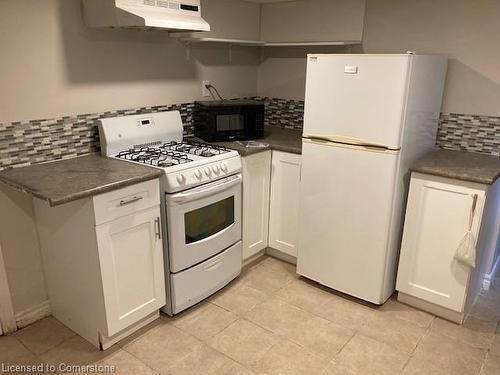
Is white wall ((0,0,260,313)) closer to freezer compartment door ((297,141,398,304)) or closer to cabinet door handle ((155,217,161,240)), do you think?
cabinet door handle ((155,217,161,240))

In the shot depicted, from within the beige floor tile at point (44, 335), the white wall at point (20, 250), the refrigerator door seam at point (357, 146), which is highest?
the refrigerator door seam at point (357, 146)

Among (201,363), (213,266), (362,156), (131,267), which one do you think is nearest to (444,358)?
(362,156)

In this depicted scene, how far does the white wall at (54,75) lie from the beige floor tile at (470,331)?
2311mm

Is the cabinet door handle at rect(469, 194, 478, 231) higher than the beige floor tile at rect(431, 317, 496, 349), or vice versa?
the cabinet door handle at rect(469, 194, 478, 231)

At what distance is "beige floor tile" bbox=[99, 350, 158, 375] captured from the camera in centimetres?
202

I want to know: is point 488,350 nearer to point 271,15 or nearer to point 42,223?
point 42,223

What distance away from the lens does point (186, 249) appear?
7.81 ft

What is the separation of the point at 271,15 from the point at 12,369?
3094 millimetres

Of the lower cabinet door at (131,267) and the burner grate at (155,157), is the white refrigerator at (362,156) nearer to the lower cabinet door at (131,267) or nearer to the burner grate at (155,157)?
the burner grate at (155,157)

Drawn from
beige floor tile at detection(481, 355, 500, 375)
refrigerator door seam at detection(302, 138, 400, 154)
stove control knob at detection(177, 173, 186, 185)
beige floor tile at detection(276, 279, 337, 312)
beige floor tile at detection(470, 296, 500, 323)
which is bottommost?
beige floor tile at detection(481, 355, 500, 375)

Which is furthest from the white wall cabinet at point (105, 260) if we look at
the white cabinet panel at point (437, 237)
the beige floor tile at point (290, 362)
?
the white cabinet panel at point (437, 237)

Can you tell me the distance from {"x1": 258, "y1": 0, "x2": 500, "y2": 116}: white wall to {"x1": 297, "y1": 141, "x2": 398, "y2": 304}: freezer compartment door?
875mm

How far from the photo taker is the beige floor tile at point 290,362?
204cm

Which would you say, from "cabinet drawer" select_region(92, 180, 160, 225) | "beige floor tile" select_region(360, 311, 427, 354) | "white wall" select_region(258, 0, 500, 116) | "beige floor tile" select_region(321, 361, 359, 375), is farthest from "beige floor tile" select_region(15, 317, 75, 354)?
"white wall" select_region(258, 0, 500, 116)
